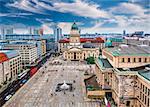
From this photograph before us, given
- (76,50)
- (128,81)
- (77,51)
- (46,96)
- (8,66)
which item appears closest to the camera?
(128,81)

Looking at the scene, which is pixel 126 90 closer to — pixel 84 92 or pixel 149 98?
pixel 149 98

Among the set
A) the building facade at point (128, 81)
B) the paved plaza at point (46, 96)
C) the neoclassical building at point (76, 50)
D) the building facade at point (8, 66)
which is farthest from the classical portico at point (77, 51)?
the building facade at point (128, 81)

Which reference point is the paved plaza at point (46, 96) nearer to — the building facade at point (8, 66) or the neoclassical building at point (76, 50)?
the building facade at point (8, 66)

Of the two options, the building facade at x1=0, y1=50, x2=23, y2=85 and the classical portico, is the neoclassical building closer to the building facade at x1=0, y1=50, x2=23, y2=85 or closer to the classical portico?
the classical portico

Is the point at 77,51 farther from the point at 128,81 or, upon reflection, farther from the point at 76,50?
the point at 128,81

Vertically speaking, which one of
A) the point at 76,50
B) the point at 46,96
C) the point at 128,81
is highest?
the point at 76,50

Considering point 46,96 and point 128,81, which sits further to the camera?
point 46,96

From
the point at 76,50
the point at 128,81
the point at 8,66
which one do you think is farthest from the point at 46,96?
the point at 76,50

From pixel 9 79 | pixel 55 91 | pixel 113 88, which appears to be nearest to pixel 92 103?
pixel 113 88

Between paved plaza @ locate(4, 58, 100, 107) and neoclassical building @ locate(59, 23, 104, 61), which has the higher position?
neoclassical building @ locate(59, 23, 104, 61)

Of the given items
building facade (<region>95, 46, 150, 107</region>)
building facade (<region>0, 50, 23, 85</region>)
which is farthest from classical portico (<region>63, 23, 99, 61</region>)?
building facade (<region>95, 46, 150, 107</region>)

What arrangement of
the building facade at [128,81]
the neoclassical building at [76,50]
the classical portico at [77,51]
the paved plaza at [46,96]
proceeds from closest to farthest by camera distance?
the building facade at [128,81] < the paved plaza at [46,96] < the classical portico at [77,51] < the neoclassical building at [76,50]

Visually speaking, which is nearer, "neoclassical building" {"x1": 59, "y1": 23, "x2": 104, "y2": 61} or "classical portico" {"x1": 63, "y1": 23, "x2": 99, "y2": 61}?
"classical portico" {"x1": 63, "y1": 23, "x2": 99, "y2": 61}
